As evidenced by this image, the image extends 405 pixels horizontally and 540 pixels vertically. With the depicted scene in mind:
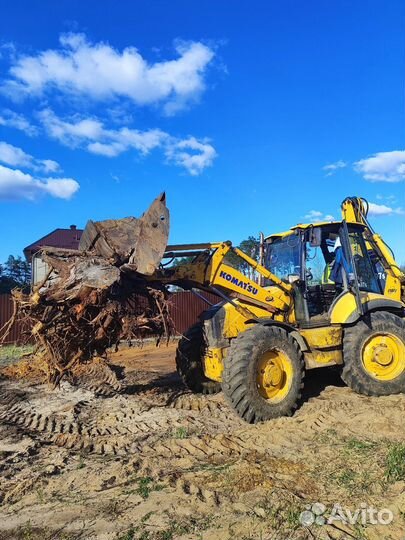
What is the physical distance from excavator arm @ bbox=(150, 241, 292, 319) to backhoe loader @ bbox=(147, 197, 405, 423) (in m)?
0.01

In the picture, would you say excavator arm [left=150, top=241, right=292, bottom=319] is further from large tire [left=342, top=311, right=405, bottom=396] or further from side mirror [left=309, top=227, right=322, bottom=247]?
large tire [left=342, top=311, right=405, bottom=396]

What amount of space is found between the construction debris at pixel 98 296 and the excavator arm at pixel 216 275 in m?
0.33

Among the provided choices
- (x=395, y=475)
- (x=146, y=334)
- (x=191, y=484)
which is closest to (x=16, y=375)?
(x=146, y=334)

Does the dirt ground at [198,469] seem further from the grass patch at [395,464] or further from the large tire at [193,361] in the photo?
the large tire at [193,361]

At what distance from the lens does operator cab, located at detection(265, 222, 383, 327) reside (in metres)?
7.05

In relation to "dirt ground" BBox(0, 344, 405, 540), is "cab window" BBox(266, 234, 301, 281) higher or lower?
higher

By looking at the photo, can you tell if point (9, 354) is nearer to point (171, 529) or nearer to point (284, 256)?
point (284, 256)

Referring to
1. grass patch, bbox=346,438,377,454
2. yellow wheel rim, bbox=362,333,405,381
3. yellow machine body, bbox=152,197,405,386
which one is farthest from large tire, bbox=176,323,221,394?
grass patch, bbox=346,438,377,454

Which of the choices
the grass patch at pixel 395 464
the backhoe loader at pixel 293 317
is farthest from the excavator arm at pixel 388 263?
the grass patch at pixel 395 464

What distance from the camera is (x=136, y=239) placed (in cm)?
575

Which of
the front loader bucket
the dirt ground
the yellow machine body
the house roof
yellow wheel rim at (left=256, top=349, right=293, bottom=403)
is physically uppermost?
the house roof

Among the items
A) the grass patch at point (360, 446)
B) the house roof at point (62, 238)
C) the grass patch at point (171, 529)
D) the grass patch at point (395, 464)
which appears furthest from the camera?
the house roof at point (62, 238)

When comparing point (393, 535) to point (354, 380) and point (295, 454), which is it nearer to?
point (295, 454)

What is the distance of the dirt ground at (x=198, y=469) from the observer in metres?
3.43
